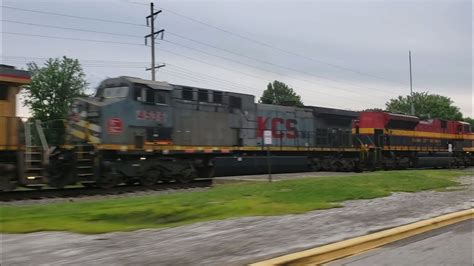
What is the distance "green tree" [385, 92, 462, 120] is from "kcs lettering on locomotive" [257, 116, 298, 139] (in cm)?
→ 6348

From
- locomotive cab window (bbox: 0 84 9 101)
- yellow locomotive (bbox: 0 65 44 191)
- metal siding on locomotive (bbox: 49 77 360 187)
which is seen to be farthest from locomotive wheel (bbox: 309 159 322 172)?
locomotive cab window (bbox: 0 84 9 101)

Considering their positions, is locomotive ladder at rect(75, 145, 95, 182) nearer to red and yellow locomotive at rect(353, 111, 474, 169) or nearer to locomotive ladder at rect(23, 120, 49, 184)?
locomotive ladder at rect(23, 120, 49, 184)

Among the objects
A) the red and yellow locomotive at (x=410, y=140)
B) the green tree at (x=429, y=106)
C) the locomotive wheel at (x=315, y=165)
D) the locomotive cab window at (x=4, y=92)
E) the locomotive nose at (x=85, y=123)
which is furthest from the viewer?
the green tree at (x=429, y=106)

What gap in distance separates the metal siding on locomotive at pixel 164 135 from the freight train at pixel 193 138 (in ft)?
0.12

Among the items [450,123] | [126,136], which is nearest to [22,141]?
[126,136]

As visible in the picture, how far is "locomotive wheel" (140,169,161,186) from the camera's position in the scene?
18.8m

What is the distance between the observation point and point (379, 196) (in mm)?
13047

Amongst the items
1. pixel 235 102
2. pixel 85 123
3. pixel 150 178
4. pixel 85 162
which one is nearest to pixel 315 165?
pixel 235 102

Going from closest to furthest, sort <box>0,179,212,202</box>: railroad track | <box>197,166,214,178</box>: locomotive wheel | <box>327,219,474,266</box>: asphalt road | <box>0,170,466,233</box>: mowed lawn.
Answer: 1. <box>327,219,474,266</box>: asphalt road
2. <box>0,170,466,233</box>: mowed lawn
3. <box>0,179,212,202</box>: railroad track
4. <box>197,166,214,178</box>: locomotive wheel

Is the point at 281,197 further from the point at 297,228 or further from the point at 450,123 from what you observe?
the point at 450,123

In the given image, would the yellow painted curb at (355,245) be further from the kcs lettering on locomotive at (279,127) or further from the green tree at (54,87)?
the green tree at (54,87)

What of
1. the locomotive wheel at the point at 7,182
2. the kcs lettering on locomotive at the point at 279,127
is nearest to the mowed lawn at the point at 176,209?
the locomotive wheel at the point at 7,182

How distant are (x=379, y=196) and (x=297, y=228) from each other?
562 cm

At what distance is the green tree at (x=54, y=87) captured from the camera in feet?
164
